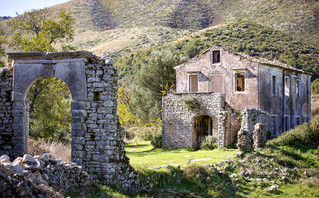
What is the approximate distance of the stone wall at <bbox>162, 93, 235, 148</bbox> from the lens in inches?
874

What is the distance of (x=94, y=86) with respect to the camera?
33.5 ft

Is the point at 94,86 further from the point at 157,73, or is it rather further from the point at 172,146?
the point at 157,73

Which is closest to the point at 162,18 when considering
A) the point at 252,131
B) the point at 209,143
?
the point at 209,143

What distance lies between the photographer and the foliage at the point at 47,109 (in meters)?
18.5

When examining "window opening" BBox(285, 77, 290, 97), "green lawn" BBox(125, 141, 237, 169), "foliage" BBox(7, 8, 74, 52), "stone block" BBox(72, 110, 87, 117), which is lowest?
"green lawn" BBox(125, 141, 237, 169)

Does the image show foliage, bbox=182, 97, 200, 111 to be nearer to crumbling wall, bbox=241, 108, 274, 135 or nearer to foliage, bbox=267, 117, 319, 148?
crumbling wall, bbox=241, 108, 274, 135

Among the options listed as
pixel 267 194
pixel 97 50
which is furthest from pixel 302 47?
pixel 267 194

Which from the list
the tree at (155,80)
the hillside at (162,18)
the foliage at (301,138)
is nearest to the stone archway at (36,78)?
the foliage at (301,138)

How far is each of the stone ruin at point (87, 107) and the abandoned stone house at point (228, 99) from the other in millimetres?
11102

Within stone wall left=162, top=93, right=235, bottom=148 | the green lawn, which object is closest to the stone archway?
the green lawn

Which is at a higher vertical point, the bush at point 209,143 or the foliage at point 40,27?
the foliage at point 40,27

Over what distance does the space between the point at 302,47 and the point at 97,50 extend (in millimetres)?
33348

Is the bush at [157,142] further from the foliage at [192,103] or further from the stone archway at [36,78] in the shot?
the stone archway at [36,78]

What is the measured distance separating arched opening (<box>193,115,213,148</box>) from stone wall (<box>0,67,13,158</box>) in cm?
1425
